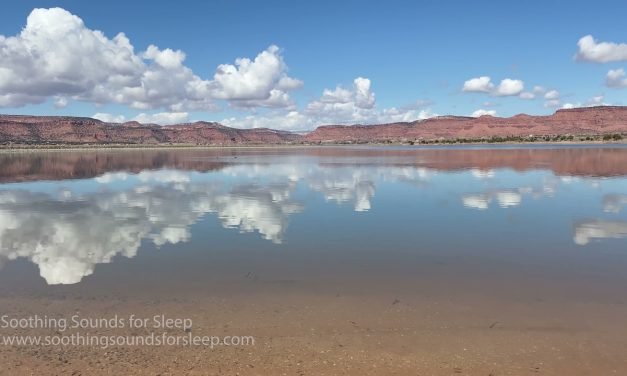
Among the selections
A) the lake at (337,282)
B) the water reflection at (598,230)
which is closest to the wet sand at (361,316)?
the lake at (337,282)

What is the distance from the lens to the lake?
6.89m

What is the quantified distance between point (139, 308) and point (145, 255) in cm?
431

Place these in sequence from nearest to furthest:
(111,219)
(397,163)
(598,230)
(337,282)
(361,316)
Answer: (361,316)
(337,282)
(598,230)
(111,219)
(397,163)

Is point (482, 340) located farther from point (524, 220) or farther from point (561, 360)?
point (524, 220)

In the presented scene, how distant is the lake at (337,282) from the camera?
22.6ft

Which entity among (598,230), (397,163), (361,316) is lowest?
(361,316)

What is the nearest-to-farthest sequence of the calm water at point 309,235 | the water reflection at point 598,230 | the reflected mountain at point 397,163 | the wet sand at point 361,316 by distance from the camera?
the wet sand at point 361,316 → the calm water at point 309,235 → the water reflection at point 598,230 → the reflected mountain at point 397,163

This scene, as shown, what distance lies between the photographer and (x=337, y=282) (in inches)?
404

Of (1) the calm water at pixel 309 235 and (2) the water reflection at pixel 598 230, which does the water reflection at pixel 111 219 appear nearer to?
(1) the calm water at pixel 309 235

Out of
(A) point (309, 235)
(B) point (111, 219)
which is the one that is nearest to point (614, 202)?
(A) point (309, 235)

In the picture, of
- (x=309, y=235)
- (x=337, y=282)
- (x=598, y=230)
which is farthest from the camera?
(x=598, y=230)

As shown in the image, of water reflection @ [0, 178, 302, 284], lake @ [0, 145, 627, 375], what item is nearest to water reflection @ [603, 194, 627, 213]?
lake @ [0, 145, 627, 375]

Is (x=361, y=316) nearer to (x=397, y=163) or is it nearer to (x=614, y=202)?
(x=614, y=202)

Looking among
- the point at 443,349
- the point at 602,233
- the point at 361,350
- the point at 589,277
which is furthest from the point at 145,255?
the point at 602,233
